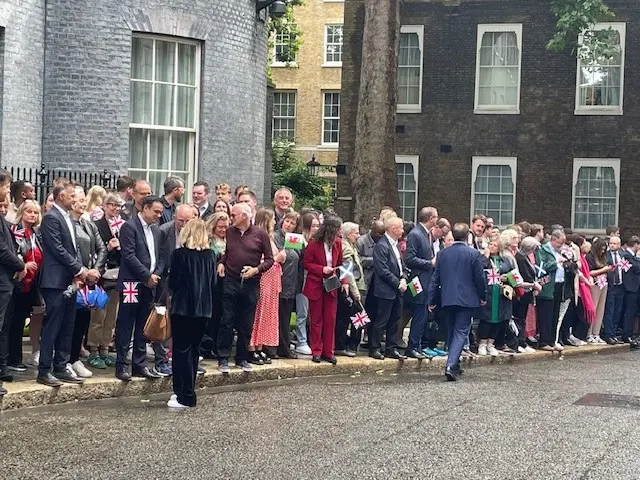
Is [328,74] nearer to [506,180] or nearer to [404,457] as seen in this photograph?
[506,180]

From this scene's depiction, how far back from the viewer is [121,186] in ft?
47.3

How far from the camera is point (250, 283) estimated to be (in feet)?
45.8

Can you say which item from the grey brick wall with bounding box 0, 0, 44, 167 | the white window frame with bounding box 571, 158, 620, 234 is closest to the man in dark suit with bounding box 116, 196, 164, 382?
the grey brick wall with bounding box 0, 0, 44, 167

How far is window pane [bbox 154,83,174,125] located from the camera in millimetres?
19172

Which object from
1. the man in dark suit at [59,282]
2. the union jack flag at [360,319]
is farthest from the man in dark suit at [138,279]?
the union jack flag at [360,319]

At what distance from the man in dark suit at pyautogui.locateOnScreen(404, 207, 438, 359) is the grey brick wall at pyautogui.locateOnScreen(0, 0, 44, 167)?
5.93m

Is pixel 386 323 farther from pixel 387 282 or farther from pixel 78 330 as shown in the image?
pixel 78 330

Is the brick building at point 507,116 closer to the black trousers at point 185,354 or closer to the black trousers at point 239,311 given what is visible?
the black trousers at point 239,311

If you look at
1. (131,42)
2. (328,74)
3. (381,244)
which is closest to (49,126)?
(131,42)

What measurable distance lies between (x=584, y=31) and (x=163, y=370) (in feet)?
79.4

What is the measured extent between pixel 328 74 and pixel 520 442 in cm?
4451

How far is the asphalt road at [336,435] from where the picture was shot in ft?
29.1

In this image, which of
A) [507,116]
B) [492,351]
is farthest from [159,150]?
[507,116]

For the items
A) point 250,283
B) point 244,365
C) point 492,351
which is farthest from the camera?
point 492,351
